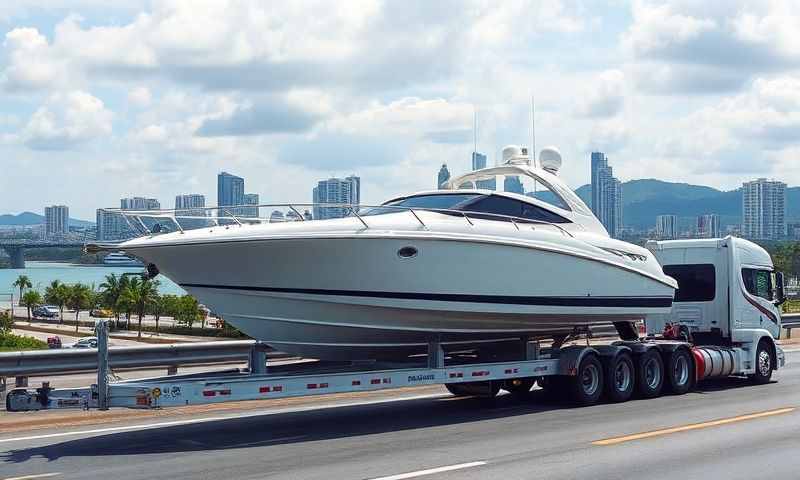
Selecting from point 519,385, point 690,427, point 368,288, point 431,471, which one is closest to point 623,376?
point 519,385

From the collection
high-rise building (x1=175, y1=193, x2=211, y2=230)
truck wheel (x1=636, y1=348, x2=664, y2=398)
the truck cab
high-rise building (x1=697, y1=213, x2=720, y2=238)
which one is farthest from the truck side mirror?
high-rise building (x1=697, y1=213, x2=720, y2=238)

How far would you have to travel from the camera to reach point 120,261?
1239 cm

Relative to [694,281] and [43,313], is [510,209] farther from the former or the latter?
[43,313]

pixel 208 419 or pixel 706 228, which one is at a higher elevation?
pixel 706 228

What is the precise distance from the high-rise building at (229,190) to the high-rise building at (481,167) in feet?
14.6

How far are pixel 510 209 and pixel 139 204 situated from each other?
5.45 m

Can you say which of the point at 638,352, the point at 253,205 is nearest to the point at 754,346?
the point at 638,352

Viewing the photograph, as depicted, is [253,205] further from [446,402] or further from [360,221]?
[446,402]

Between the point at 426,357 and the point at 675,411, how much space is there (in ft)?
12.4

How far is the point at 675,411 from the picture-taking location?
48.3 ft

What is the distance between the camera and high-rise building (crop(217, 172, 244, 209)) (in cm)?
1351

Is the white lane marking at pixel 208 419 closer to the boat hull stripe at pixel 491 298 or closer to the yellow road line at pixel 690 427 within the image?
the boat hull stripe at pixel 491 298

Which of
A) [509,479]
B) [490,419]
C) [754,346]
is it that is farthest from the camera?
[754,346]

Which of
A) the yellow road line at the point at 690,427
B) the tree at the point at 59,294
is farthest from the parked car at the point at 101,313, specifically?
the yellow road line at the point at 690,427
